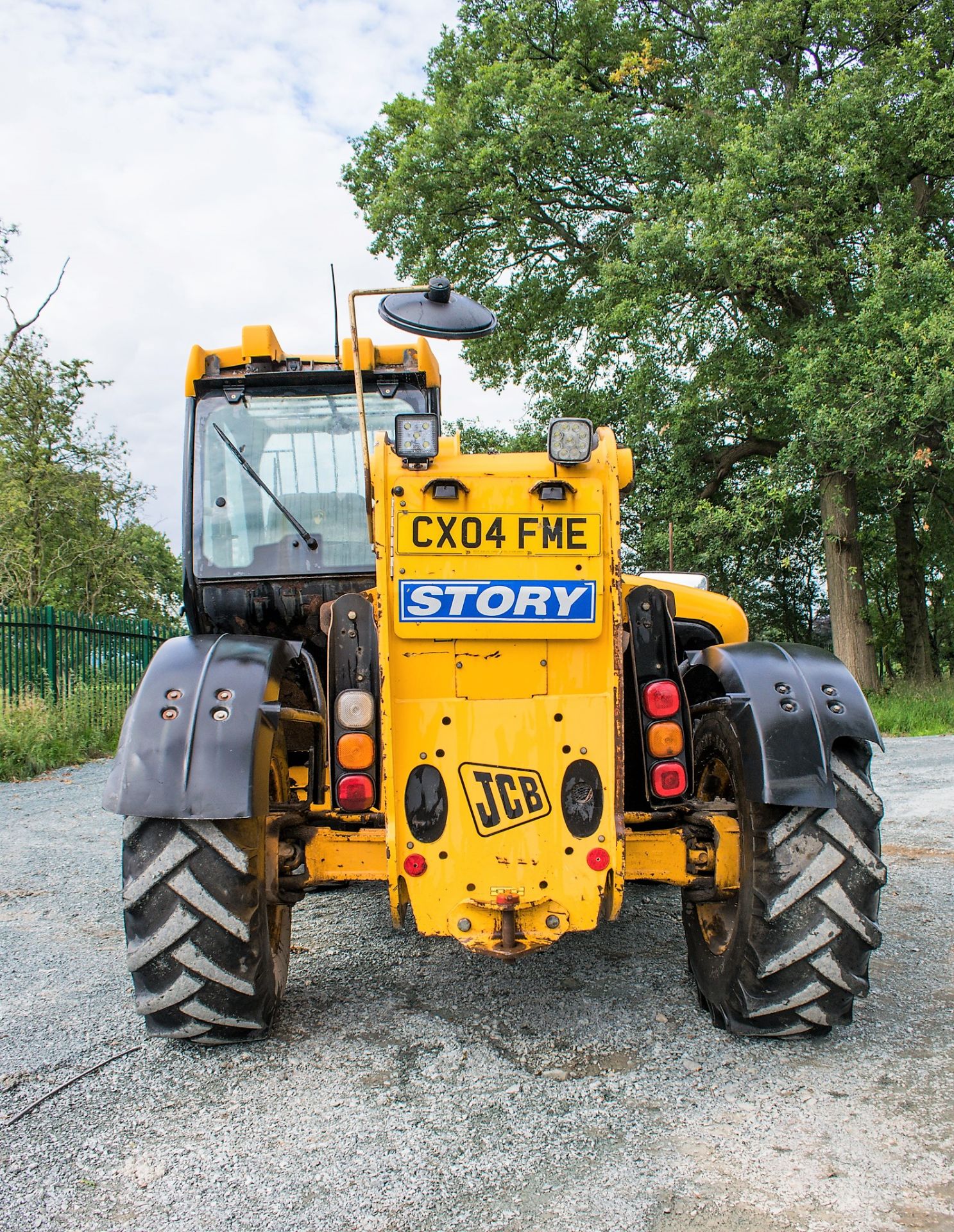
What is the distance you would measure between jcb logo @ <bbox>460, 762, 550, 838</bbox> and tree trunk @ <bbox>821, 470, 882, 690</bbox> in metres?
13.6

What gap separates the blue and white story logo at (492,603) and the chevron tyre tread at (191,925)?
0.95 metres

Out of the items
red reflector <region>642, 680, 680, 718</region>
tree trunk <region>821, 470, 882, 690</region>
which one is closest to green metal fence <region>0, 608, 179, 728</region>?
red reflector <region>642, 680, 680, 718</region>

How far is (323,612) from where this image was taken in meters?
3.85

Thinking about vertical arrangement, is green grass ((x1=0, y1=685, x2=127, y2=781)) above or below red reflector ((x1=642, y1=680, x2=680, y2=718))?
below

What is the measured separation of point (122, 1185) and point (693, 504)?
49.3ft

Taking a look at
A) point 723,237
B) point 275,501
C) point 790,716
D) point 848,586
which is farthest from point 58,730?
point 848,586

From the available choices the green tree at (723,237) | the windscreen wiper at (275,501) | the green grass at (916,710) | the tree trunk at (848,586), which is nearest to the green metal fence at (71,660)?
the windscreen wiper at (275,501)

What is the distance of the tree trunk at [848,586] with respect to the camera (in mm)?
15602

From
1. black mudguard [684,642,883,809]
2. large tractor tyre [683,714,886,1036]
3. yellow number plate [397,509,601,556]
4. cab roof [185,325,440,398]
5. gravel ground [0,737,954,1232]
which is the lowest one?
gravel ground [0,737,954,1232]

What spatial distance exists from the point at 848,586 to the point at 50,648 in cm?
1180

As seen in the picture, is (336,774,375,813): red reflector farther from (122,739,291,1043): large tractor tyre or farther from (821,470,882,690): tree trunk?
(821,470,882,690): tree trunk

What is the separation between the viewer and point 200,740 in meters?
3.12

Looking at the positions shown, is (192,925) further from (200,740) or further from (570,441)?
(570,441)

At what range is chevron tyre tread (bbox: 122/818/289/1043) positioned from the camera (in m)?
3.14
